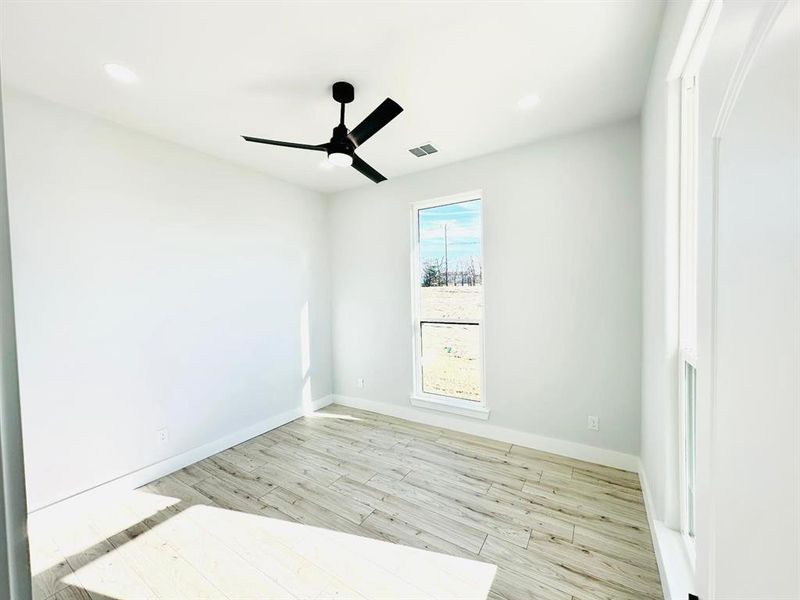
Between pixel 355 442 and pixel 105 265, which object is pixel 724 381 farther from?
pixel 105 265

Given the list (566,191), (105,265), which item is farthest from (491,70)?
(105,265)

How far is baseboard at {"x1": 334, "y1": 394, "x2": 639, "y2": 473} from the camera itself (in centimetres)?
270

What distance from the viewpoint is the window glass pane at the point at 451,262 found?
3.43 metres

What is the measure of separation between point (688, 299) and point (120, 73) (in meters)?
3.44

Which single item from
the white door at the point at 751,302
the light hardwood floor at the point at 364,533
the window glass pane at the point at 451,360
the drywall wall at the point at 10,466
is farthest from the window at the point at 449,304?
the drywall wall at the point at 10,466

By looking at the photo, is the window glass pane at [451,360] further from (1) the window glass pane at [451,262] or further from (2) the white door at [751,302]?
(2) the white door at [751,302]

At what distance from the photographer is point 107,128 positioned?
2.50m

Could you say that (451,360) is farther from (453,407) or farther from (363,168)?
(363,168)

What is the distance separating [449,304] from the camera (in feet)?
11.9

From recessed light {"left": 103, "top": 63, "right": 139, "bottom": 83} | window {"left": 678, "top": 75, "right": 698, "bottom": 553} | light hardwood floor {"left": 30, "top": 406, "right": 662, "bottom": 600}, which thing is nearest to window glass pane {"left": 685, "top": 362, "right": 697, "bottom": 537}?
window {"left": 678, "top": 75, "right": 698, "bottom": 553}

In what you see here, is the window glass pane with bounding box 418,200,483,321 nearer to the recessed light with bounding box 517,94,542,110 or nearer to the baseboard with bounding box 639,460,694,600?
the recessed light with bounding box 517,94,542,110

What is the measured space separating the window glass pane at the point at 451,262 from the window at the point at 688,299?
5.91 feet

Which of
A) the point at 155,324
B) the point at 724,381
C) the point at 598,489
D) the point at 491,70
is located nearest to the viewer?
the point at 724,381

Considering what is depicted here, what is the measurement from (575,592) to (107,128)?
13.9 ft
